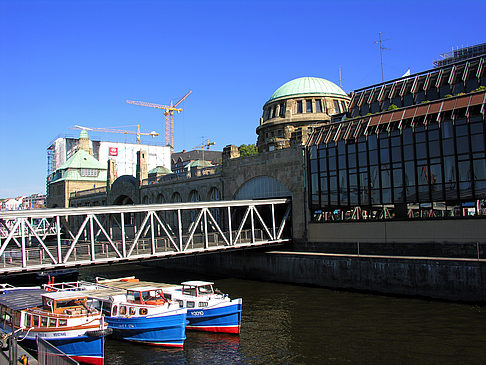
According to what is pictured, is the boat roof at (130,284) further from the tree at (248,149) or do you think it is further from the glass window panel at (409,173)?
the tree at (248,149)

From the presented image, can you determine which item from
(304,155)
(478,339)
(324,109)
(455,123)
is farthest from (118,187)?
(478,339)

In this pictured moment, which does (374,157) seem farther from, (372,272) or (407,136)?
(372,272)

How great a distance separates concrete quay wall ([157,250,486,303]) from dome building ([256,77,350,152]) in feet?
103

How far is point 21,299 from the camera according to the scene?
91.6 feet

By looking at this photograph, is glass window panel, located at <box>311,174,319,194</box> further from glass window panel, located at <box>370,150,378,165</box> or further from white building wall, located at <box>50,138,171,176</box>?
white building wall, located at <box>50,138,171,176</box>

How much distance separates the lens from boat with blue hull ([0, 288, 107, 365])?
2358cm

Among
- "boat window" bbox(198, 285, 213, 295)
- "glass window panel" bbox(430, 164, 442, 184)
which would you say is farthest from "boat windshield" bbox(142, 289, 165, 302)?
"glass window panel" bbox(430, 164, 442, 184)

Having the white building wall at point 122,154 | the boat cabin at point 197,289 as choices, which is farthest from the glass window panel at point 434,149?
the white building wall at point 122,154

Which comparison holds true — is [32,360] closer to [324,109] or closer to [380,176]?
[380,176]

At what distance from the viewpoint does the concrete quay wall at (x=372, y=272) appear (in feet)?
108

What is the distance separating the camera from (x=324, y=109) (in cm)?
7838

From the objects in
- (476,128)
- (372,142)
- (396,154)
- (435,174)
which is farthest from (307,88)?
(476,128)

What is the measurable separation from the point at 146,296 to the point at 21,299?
7.03 m

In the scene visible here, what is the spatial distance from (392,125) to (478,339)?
857 inches
